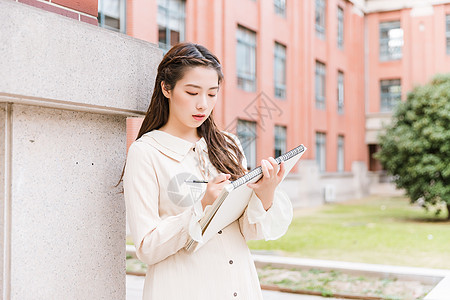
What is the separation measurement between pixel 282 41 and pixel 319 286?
11.5m

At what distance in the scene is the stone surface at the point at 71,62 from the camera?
1238 mm

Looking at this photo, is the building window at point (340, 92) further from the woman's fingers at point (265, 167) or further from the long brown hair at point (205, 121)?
the woman's fingers at point (265, 167)

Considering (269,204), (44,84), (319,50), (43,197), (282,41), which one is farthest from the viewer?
(319,50)

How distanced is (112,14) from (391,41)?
1550 cm

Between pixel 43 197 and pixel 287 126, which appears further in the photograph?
pixel 287 126

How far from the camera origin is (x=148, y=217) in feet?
4.75

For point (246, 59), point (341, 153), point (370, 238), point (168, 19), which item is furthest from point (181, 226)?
point (341, 153)

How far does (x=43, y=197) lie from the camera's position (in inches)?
56.8

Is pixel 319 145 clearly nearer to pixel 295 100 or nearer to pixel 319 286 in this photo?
pixel 295 100

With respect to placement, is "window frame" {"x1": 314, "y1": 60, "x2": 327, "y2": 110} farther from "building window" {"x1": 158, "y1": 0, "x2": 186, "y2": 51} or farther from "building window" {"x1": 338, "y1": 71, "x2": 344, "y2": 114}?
"building window" {"x1": 158, "y1": 0, "x2": 186, "y2": 51}

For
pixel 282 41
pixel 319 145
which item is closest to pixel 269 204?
pixel 282 41

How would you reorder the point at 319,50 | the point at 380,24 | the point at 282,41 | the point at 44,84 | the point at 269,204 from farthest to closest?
the point at 380,24, the point at 319,50, the point at 282,41, the point at 269,204, the point at 44,84

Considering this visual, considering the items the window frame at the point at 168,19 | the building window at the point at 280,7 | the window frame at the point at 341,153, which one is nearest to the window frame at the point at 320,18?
the building window at the point at 280,7

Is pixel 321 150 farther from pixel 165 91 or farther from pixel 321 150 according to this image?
pixel 165 91
